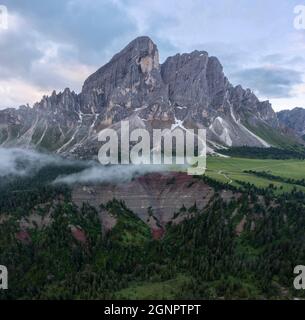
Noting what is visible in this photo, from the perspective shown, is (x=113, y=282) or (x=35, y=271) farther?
(x=35, y=271)

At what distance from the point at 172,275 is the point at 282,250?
4767 cm

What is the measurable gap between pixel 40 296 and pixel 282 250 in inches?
4039

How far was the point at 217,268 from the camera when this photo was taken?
173 metres

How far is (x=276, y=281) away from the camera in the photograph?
159 metres
